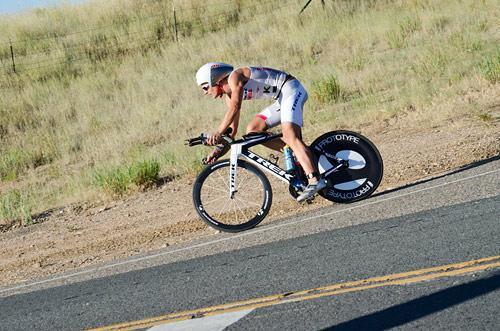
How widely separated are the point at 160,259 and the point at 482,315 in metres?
4.84

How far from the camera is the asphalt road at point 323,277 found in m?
6.03

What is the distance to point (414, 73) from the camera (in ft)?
66.3

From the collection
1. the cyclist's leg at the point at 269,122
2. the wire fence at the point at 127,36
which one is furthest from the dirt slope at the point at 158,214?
the wire fence at the point at 127,36

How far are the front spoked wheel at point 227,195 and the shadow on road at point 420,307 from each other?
4.45 meters

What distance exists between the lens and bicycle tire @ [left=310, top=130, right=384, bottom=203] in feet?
34.2

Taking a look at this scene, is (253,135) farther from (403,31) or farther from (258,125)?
(403,31)

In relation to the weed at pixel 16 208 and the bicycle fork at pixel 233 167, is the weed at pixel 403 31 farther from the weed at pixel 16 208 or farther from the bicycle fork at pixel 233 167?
the bicycle fork at pixel 233 167

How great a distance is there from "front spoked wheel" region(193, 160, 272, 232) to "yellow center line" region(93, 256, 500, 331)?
3.50 meters

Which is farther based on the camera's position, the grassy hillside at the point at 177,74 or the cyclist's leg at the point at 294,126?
the grassy hillside at the point at 177,74

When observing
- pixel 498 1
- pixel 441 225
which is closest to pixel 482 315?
pixel 441 225

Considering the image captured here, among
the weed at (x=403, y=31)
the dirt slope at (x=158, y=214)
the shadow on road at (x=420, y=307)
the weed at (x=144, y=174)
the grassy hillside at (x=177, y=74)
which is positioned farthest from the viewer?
the weed at (x=403, y=31)

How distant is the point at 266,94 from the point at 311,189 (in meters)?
1.10

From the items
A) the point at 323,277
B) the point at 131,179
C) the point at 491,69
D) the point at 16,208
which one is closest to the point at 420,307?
the point at 323,277

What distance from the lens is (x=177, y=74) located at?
25.7 m
